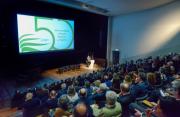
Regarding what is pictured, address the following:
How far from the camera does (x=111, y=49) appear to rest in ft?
35.2

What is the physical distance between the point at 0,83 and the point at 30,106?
3.58 m

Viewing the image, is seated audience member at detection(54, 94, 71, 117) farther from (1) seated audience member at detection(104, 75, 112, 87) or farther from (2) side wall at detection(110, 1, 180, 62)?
(2) side wall at detection(110, 1, 180, 62)

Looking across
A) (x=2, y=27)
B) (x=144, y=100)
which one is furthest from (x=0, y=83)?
(x=144, y=100)

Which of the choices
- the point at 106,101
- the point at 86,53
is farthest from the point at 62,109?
the point at 86,53

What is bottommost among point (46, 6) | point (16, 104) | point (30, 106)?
point (16, 104)

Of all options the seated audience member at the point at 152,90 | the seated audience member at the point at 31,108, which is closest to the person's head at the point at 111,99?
the seated audience member at the point at 152,90

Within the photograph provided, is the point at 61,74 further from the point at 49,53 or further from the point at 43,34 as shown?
the point at 43,34

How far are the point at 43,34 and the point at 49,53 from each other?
0.92 meters

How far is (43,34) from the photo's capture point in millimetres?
7391

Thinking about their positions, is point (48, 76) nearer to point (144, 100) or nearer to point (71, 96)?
point (71, 96)

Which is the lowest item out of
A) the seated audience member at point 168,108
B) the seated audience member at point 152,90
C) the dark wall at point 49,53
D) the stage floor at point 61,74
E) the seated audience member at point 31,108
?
the stage floor at point 61,74

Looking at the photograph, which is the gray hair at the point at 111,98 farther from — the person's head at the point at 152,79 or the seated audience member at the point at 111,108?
the person's head at the point at 152,79

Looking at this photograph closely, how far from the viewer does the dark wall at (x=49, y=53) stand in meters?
6.16

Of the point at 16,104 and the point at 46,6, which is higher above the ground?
the point at 46,6
